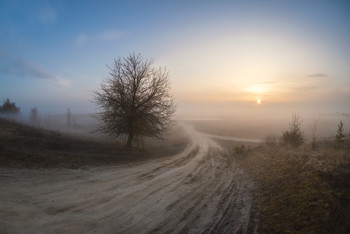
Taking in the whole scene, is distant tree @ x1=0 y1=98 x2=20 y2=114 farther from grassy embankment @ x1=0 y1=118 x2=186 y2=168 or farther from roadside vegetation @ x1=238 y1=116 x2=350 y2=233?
roadside vegetation @ x1=238 y1=116 x2=350 y2=233

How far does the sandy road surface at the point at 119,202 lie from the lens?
5547 mm

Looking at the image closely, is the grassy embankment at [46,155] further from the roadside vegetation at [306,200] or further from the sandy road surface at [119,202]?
the roadside vegetation at [306,200]

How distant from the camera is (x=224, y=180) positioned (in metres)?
11.1

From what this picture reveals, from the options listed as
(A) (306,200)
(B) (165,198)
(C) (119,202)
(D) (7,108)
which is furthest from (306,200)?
(D) (7,108)

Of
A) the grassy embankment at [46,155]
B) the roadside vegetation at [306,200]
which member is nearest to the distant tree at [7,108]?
the grassy embankment at [46,155]

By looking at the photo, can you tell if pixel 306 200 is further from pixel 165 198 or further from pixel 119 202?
pixel 119 202

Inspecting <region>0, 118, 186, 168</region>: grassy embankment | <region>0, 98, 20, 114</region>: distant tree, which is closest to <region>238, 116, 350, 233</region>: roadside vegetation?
<region>0, 118, 186, 168</region>: grassy embankment

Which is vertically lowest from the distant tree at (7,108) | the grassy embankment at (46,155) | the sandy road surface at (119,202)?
the sandy road surface at (119,202)

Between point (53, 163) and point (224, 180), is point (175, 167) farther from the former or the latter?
point (53, 163)

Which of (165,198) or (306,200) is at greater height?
(306,200)

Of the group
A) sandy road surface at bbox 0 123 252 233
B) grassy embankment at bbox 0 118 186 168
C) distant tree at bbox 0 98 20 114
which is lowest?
sandy road surface at bbox 0 123 252 233

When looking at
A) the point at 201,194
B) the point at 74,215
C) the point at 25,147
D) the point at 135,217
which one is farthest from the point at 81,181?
the point at 25,147

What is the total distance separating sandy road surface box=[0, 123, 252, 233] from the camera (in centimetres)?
555

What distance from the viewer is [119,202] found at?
725 cm
